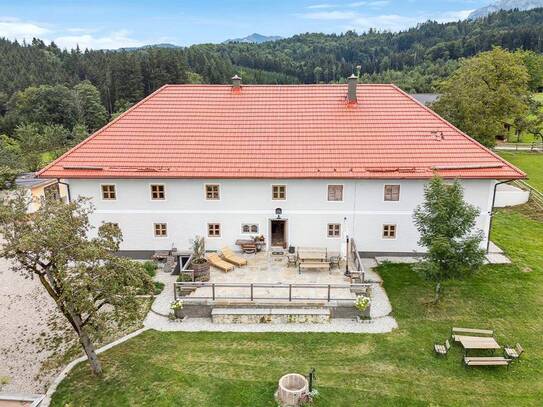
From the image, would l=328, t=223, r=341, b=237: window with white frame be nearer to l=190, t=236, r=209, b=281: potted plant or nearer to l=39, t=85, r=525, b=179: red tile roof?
l=39, t=85, r=525, b=179: red tile roof

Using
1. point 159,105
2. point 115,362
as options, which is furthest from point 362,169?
point 115,362

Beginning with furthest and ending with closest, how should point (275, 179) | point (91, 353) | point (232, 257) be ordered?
point (275, 179) < point (232, 257) < point (91, 353)

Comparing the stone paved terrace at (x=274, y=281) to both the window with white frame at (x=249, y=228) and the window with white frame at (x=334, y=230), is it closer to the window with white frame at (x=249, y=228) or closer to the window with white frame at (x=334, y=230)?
the window with white frame at (x=249, y=228)

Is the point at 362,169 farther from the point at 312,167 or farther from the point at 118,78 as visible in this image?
the point at 118,78

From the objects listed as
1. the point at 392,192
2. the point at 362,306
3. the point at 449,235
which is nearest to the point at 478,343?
the point at 449,235

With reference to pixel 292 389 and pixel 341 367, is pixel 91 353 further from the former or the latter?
pixel 341 367

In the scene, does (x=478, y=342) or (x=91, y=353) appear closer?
(x=91, y=353)
